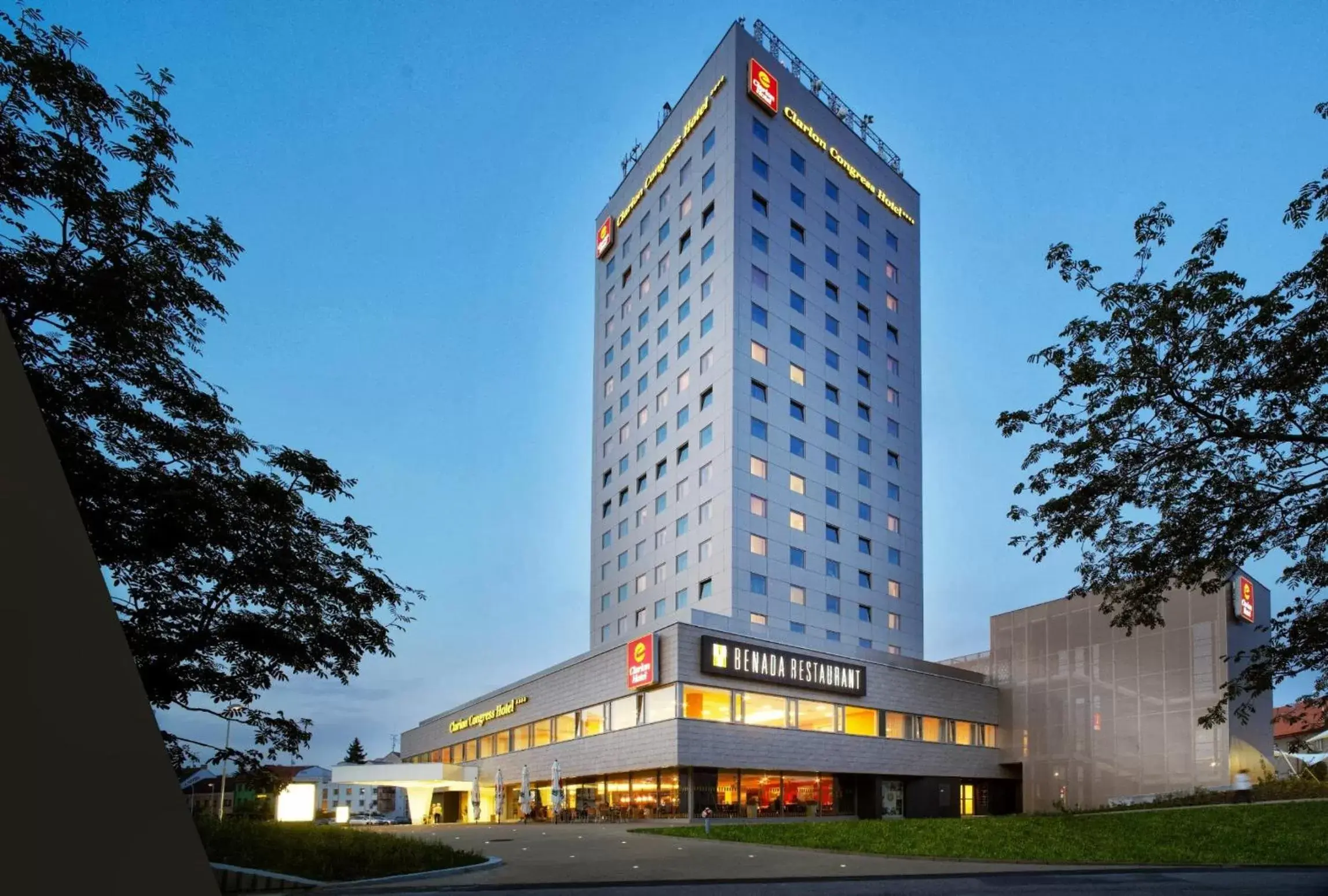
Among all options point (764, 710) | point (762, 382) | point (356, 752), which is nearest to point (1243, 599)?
A: point (764, 710)

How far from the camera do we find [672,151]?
208 ft

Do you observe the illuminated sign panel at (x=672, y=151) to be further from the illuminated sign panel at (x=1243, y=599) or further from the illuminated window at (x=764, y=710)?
the illuminated sign panel at (x=1243, y=599)

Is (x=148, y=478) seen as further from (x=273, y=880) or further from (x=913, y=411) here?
(x=913, y=411)

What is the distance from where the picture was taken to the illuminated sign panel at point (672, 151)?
59.4 meters

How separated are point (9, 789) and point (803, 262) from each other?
58.3 metres

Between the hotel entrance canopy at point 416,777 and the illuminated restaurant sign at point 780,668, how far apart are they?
2703 centimetres

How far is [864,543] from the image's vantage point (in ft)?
192

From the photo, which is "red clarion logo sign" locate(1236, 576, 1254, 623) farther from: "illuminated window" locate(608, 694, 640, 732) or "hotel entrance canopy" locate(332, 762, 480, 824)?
"hotel entrance canopy" locate(332, 762, 480, 824)

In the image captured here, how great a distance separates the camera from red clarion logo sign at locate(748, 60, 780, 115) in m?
57.7

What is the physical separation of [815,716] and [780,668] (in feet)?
12.9

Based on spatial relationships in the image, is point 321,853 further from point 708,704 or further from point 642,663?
point 708,704

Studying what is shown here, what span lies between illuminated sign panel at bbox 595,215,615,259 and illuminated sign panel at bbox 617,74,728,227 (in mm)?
910

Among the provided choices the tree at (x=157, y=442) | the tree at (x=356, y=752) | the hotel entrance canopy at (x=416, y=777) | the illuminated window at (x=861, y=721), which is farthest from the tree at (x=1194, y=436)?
the tree at (x=356, y=752)

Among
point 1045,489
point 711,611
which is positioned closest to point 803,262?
point 711,611
